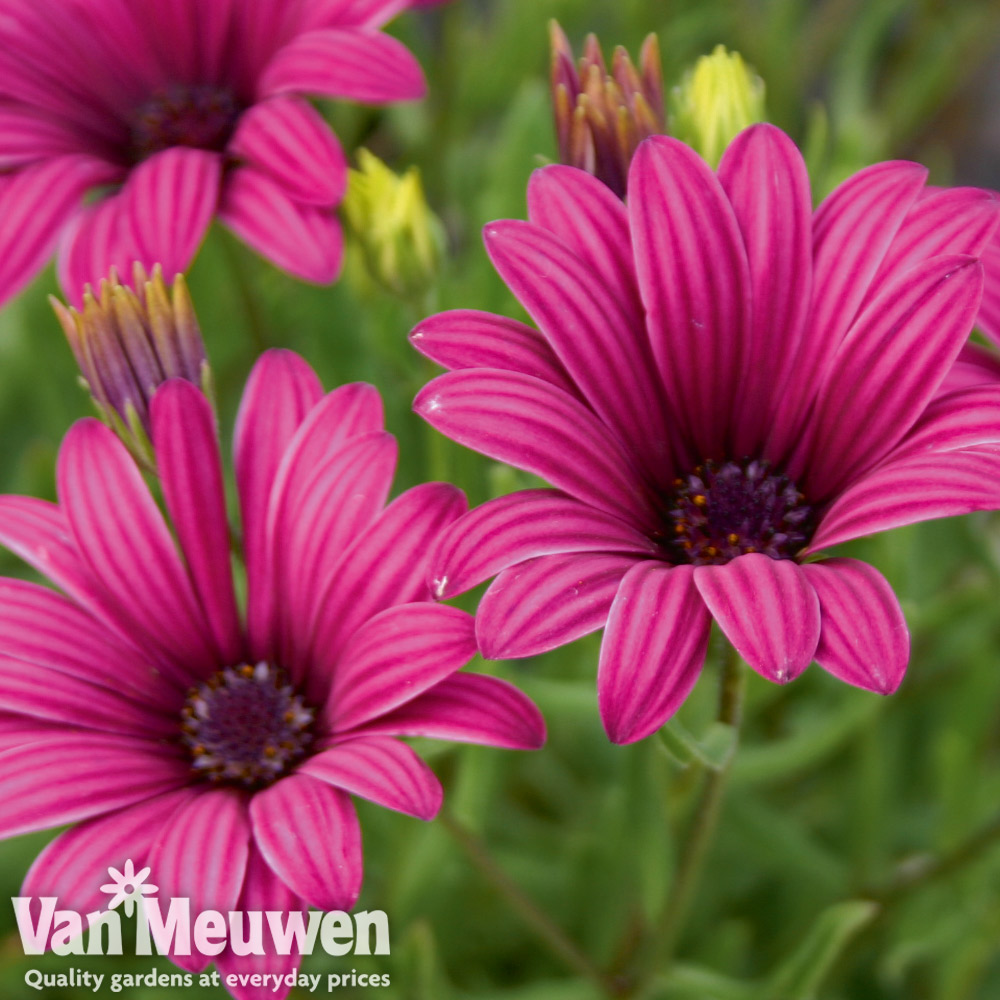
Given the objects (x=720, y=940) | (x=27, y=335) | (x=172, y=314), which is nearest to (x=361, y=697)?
(x=172, y=314)

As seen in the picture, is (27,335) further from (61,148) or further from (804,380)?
(804,380)

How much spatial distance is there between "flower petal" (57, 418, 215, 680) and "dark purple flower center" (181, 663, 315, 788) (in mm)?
61

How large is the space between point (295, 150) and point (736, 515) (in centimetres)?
29

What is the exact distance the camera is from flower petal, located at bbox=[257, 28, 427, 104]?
2.01 feet

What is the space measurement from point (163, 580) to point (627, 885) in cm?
44

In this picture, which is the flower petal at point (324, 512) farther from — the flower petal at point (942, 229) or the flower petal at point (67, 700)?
the flower petal at point (942, 229)

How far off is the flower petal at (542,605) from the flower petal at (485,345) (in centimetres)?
8

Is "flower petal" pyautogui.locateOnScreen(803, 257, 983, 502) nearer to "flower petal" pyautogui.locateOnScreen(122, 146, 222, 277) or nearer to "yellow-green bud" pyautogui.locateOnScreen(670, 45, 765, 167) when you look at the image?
Answer: "yellow-green bud" pyautogui.locateOnScreen(670, 45, 765, 167)

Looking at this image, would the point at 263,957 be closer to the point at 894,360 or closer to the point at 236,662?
the point at 236,662

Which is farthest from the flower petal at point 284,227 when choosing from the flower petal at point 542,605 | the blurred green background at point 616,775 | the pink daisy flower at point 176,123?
the flower petal at point 542,605

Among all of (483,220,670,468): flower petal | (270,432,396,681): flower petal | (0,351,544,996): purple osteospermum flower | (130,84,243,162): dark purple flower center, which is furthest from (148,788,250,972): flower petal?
(130,84,243,162): dark purple flower center

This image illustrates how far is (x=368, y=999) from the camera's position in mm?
756

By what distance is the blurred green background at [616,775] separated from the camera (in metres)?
0.74

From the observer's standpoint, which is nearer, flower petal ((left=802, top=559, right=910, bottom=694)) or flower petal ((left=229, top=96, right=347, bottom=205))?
flower petal ((left=802, top=559, right=910, bottom=694))
